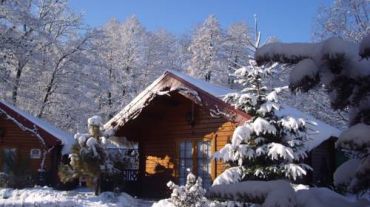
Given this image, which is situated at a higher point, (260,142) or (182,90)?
(182,90)

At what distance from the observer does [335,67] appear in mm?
1746

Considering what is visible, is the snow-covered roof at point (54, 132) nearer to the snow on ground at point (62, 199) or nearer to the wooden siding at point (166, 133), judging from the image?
the wooden siding at point (166, 133)

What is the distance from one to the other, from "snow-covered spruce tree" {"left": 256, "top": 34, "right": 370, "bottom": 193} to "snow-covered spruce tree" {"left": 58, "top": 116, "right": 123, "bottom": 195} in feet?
46.9

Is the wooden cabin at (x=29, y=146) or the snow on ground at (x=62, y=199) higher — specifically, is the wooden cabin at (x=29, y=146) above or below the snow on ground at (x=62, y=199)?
above

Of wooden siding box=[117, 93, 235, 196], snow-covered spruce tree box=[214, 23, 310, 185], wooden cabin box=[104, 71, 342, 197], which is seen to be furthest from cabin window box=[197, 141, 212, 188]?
snow-covered spruce tree box=[214, 23, 310, 185]

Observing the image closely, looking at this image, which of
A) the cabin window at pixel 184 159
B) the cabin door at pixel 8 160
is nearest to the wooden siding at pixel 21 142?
the cabin door at pixel 8 160

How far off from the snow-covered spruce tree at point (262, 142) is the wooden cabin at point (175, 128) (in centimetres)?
96

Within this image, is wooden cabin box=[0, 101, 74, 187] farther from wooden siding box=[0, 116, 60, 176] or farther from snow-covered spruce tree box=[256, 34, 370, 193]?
snow-covered spruce tree box=[256, 34, 370, 193]

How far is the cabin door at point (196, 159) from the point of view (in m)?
15.3

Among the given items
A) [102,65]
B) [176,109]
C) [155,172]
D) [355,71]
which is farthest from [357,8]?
[355,71]

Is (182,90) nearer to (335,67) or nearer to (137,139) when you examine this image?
(137,139)

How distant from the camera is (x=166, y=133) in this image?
17.1 meters

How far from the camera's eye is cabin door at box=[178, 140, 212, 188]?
1528 cm

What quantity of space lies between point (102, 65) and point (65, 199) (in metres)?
19.3
